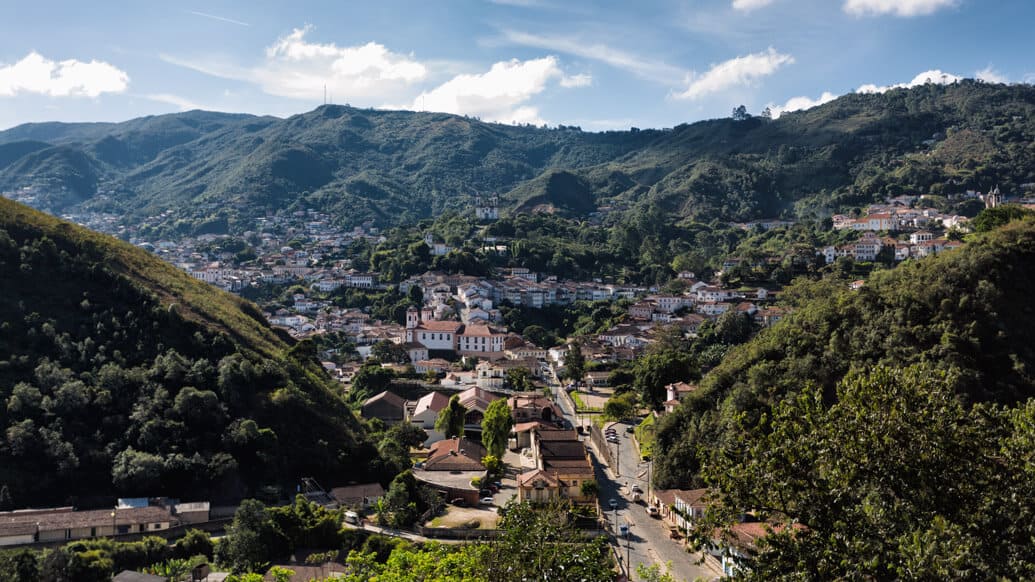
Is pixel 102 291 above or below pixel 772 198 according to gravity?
below

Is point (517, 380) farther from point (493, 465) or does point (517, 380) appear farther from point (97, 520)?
point (97, 520)

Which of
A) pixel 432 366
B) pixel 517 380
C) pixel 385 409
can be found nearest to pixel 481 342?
pixel 432 366

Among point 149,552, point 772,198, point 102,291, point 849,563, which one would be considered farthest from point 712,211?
point 849,563

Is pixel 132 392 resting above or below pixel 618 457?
above

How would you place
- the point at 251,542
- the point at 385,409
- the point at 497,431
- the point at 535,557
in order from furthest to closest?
the point at 385,409 → the point at 497,431 → the point at 251,542 → the point at 535,557

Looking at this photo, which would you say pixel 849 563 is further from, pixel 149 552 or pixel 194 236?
pixel 194 236

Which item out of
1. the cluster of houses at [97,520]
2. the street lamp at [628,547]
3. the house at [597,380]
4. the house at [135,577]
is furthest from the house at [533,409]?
the house at [135,577]

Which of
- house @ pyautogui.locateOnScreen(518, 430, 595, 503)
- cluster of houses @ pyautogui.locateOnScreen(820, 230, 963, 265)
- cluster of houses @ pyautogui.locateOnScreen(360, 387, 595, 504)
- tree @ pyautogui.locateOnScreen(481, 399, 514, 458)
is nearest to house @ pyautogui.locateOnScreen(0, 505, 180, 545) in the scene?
cluster of houses @ pyautogui.locateOnScreen(360, 387, 595, 504)

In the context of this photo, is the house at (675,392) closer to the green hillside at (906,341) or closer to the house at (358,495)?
the green hillside at (906,341)
